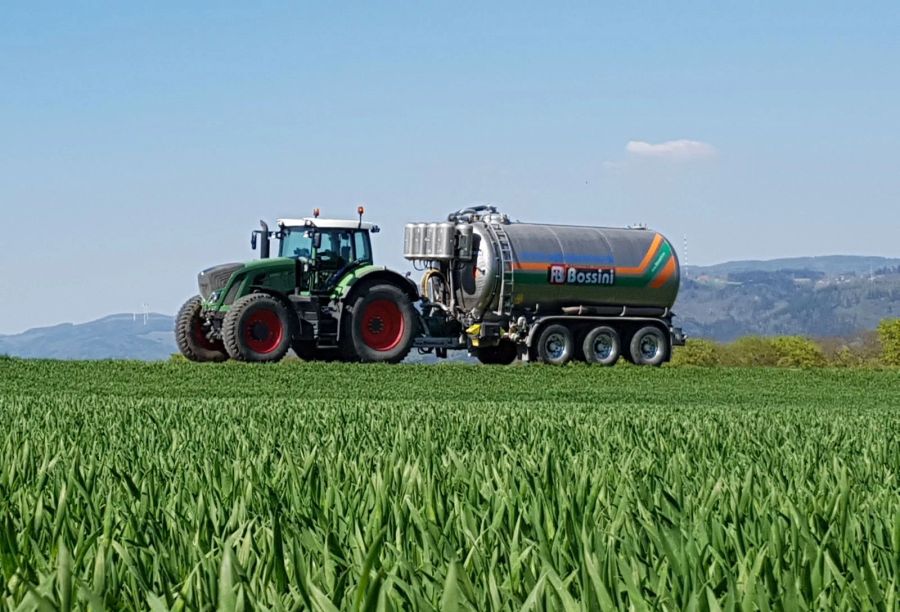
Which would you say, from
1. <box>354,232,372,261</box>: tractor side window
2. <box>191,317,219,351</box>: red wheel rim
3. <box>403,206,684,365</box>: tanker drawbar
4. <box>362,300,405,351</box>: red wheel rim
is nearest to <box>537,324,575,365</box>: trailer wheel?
<box>403,206,684,365</box>: tanker drawbar

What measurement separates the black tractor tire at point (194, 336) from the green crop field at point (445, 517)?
50.1ft

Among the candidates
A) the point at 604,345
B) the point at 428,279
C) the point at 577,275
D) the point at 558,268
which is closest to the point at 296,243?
the point at 428,279

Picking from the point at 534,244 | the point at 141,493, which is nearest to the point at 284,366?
the point at 534,244

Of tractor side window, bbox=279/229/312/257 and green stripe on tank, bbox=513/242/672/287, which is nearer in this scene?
tractor side window, bbox=279/229/312/257

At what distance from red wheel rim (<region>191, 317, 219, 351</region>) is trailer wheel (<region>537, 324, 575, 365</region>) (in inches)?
253

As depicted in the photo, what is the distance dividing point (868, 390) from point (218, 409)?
52.7ft

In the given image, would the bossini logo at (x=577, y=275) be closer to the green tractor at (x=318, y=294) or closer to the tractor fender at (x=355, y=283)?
the green tractor at (x=318, y=294)

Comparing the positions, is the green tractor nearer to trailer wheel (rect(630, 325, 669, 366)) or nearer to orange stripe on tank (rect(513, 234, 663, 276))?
orange stripe on tank (rect(513, 234, 663, 276))

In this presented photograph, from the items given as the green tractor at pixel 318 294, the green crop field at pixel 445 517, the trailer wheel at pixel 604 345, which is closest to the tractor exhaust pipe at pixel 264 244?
the green tractor at pixel 318 294

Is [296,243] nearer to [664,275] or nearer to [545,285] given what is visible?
Answer: [545,285]

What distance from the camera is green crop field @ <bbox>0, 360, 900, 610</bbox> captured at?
2.38 m

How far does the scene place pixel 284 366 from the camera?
21891 millimetres

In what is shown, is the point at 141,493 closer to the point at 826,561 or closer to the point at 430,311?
the point at 826,561

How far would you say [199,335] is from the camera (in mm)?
24484
